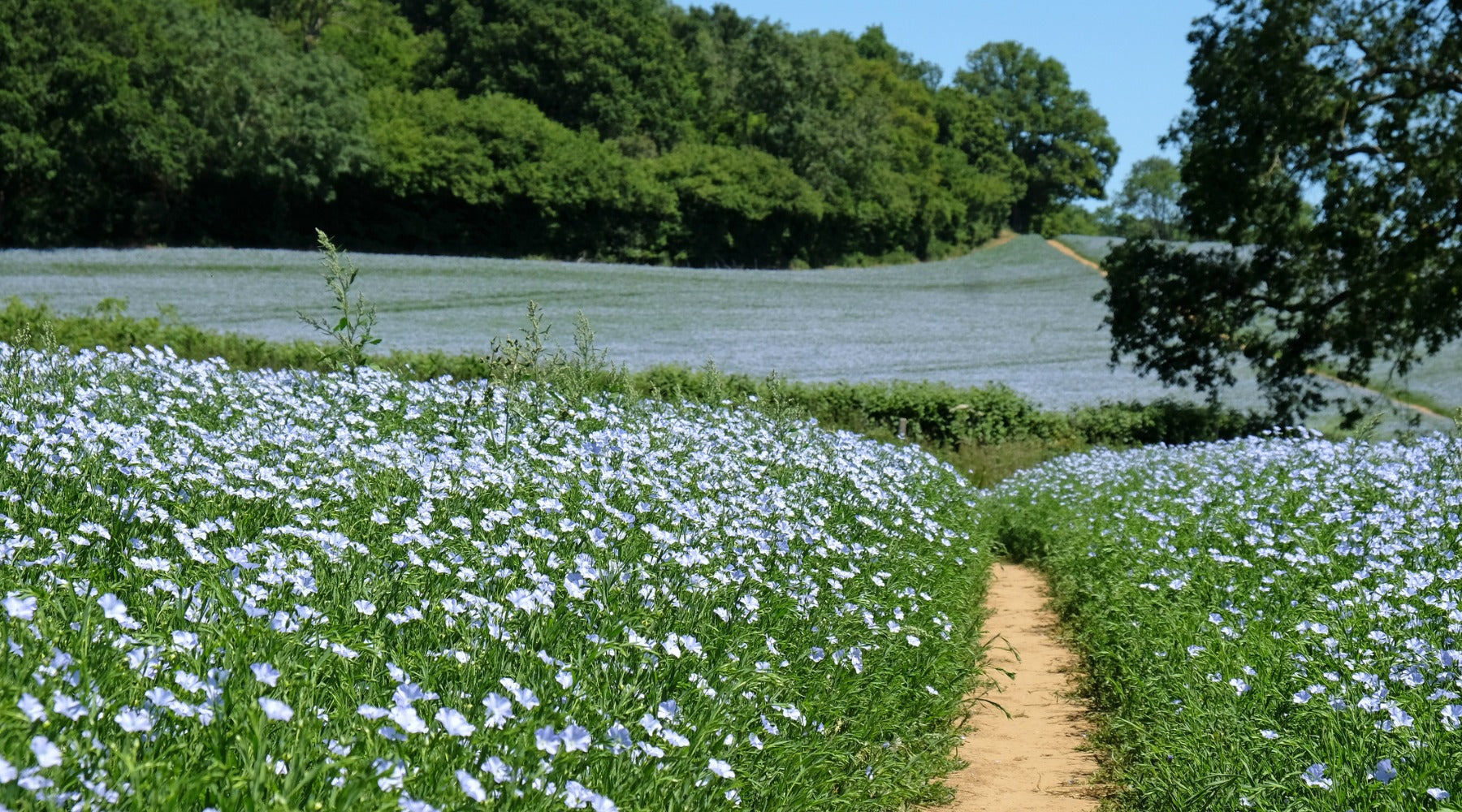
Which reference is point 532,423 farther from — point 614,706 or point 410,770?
point 410,770

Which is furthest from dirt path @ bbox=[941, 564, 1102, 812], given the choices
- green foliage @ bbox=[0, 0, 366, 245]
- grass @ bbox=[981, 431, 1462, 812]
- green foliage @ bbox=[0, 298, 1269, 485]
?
green foliage @ bbox=[0, 0, 366, 245]

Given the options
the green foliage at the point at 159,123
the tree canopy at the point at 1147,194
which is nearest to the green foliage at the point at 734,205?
the green foliage at the point at 159,123

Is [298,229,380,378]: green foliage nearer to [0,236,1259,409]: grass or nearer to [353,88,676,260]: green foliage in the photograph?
[0,236,1259,409]: grass

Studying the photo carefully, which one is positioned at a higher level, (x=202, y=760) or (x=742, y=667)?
(x=202, y=760)

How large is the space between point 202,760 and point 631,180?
4733cm

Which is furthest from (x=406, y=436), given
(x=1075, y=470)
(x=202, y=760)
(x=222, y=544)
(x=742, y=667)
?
(x=1075, y=470)

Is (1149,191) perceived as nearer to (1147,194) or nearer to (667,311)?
(1147,194)

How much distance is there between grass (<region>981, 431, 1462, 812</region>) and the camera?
154 inches

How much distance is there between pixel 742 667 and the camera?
3.94m

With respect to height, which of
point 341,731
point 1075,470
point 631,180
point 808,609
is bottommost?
point 1075,470

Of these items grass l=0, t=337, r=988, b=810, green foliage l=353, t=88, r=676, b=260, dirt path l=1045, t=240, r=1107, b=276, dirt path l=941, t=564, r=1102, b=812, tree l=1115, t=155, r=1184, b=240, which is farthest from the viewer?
tree l=1115, t=155, r=1184, b=240

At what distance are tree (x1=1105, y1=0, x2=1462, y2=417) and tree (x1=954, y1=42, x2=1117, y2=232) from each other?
7289cm

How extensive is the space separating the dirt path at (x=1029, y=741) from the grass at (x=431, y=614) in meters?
0.22

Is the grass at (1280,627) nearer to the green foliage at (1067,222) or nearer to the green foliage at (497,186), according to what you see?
the green foliage at (497,186)
